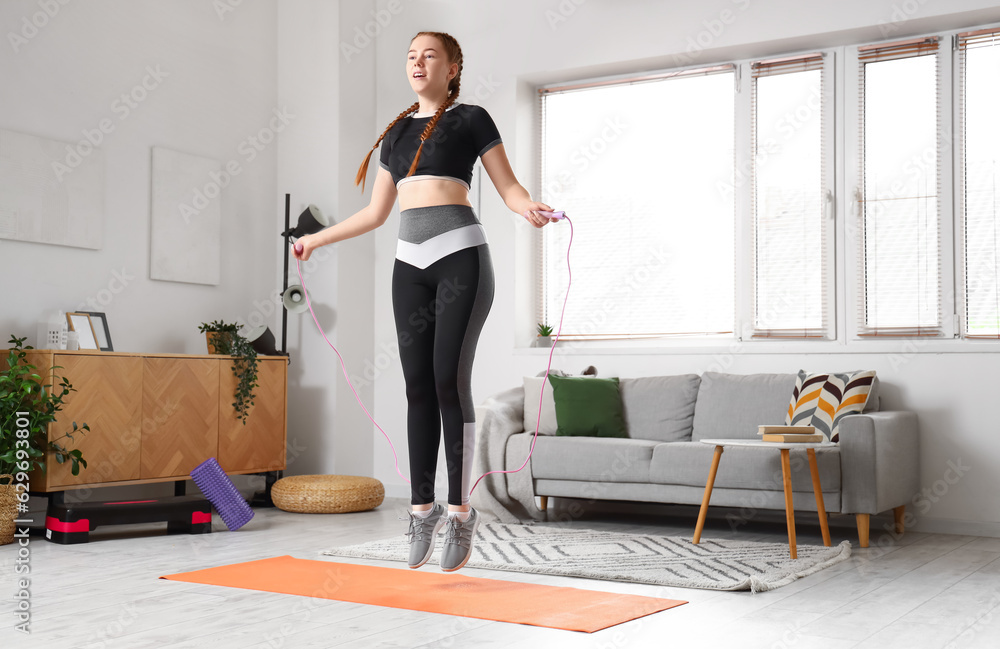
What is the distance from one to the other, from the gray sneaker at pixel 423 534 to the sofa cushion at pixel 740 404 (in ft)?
9.04

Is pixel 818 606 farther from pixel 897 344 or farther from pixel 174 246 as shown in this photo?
pixel 174 246

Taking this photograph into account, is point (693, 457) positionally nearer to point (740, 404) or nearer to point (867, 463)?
point (740, 404)

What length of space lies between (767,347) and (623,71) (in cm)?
200

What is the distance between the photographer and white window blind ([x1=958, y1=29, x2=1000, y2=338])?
4.96 metres

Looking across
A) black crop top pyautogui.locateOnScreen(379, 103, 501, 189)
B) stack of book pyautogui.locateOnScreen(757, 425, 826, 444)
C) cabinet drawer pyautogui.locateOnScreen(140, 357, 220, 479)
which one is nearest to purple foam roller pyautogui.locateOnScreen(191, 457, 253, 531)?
cabinet drawer pyautogui.locateOnScreen(140, 357, 220, 479)

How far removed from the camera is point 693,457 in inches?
182

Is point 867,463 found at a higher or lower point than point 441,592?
higher

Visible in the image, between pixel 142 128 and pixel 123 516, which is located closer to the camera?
pixel 123 516

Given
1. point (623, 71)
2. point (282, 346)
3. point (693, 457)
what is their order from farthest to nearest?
point (282, 346) < point (623, 71) < point (693, 457)

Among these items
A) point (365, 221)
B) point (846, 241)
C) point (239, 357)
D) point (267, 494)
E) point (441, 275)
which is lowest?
point (267, 494)

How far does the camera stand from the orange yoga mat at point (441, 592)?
2893 mm
